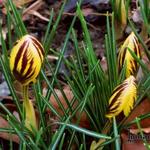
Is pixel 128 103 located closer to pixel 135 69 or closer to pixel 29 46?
pixel 135 69

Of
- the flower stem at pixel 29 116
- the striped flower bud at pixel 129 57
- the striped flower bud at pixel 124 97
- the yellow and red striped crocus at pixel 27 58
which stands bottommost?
the flower stem at pixel 29 116

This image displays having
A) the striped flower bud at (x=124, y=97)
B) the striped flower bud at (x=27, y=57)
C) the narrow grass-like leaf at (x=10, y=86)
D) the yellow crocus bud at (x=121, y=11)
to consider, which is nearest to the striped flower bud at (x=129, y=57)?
the striped flower bud at (x=124, y=97)

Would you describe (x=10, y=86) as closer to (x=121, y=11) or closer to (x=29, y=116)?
(x=29, y=116)

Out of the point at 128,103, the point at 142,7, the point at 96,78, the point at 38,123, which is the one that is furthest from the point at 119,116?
→ the point at 142,7

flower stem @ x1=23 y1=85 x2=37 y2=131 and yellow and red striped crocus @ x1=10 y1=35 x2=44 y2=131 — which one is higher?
yellow and red striped crocus @ x1=10 y1=35 x2=44 y2=131

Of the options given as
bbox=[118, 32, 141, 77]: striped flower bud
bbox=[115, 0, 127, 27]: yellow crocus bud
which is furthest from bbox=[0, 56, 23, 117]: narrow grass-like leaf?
bbox=[115, 0, 127, 27]: yellow crocus bud

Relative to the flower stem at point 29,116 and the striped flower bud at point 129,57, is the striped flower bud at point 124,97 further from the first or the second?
the flower stem at point 29,116

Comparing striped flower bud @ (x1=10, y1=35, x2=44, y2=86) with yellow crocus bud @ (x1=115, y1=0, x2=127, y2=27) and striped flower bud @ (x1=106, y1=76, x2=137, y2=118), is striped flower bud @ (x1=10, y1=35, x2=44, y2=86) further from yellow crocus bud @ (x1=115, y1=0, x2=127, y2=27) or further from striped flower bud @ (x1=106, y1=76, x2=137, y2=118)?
yellow crocus bud @ (x1=115, y1=0, x2=127, y2=27)

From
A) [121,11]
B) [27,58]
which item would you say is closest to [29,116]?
[27,58]
